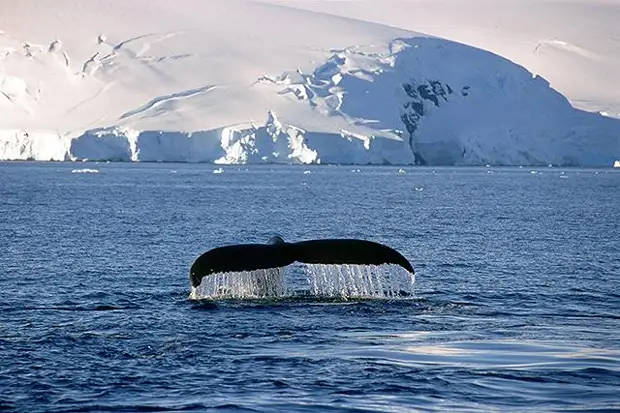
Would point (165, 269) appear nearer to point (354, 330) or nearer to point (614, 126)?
point (354, 330)

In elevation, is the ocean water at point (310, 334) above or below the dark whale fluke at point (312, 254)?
below

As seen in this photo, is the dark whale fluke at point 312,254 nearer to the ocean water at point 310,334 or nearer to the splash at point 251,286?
the ocean water at point 310,334

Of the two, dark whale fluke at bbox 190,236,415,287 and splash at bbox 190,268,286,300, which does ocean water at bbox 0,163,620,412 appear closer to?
splash at bbox 190,268,286,300

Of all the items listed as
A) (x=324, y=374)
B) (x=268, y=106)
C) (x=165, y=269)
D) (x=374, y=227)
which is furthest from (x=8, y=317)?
(x=268, y=106)

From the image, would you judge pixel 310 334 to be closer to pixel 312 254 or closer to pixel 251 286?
pixel 312 254

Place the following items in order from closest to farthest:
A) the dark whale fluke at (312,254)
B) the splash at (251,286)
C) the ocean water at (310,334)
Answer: the ocean water at (310,334)
the dark whale fluke at (312,254)
the splash at (251,286)

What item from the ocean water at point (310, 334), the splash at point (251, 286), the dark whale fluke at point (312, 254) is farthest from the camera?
the splash at point (251, 286)

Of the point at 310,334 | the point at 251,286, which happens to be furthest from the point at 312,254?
the point at 251,286

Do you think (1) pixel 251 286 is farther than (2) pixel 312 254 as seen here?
Yes

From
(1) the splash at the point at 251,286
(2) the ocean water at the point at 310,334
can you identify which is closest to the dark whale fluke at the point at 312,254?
(2) the ocean water at the point at 310,334

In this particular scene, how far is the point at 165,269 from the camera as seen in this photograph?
26156 millimetres

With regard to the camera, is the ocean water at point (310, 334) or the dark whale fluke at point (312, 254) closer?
the ocean water at point (310, 334)

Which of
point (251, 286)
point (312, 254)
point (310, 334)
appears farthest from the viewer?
point (251, 286)

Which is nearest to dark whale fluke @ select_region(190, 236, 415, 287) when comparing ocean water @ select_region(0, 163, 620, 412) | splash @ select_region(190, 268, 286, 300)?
ocean water @ select_region(0, 163, 620, 412)
